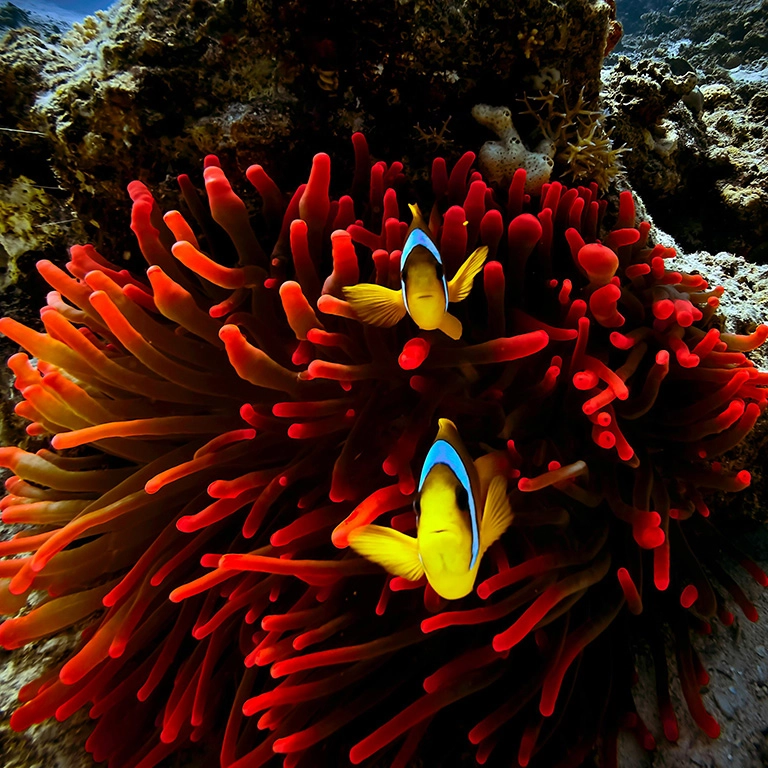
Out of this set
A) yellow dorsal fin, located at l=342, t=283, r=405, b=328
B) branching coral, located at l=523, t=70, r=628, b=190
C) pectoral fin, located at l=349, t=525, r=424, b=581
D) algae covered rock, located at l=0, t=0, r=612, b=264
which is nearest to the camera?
pectoral fin, located at l=349, t=525, r=424, b=581

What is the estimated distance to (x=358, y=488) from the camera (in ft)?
3.71

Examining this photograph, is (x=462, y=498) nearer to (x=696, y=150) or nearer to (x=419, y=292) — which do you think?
(x=419, y=292)

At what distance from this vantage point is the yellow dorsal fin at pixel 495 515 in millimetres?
852

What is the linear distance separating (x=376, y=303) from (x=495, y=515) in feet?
1.46

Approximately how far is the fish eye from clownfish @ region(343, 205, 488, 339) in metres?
0.33

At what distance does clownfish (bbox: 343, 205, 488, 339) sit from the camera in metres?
0.94

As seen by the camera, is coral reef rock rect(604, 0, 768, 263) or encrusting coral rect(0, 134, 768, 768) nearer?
encrusting coral rect(0, 134, 768, 768)

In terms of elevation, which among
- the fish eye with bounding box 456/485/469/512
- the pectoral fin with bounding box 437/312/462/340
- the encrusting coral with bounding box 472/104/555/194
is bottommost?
the fish eye with bounding box 456/485/469/512

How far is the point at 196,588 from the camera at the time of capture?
1.02 m

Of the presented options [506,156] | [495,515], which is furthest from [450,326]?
[506,156]

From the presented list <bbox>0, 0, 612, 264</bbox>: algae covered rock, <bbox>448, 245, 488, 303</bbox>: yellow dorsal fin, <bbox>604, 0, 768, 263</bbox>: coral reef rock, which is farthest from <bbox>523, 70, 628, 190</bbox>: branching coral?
<bbox>448, 245, 488, 303</bbox>: yellow dorsal fin

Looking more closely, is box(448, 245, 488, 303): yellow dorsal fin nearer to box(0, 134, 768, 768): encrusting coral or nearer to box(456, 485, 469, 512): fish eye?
box(0, 134, 768, 768): encrusting coral

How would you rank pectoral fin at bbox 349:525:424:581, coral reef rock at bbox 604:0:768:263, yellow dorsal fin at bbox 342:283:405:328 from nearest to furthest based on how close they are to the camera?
pectoral fin at bbox 349:525:424:581
yellow dorsal fin at bbox 342:283:405:328
coral reef rock at bbox 604:0:768:263

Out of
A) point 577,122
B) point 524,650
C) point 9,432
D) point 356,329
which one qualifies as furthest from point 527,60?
point 9,432
